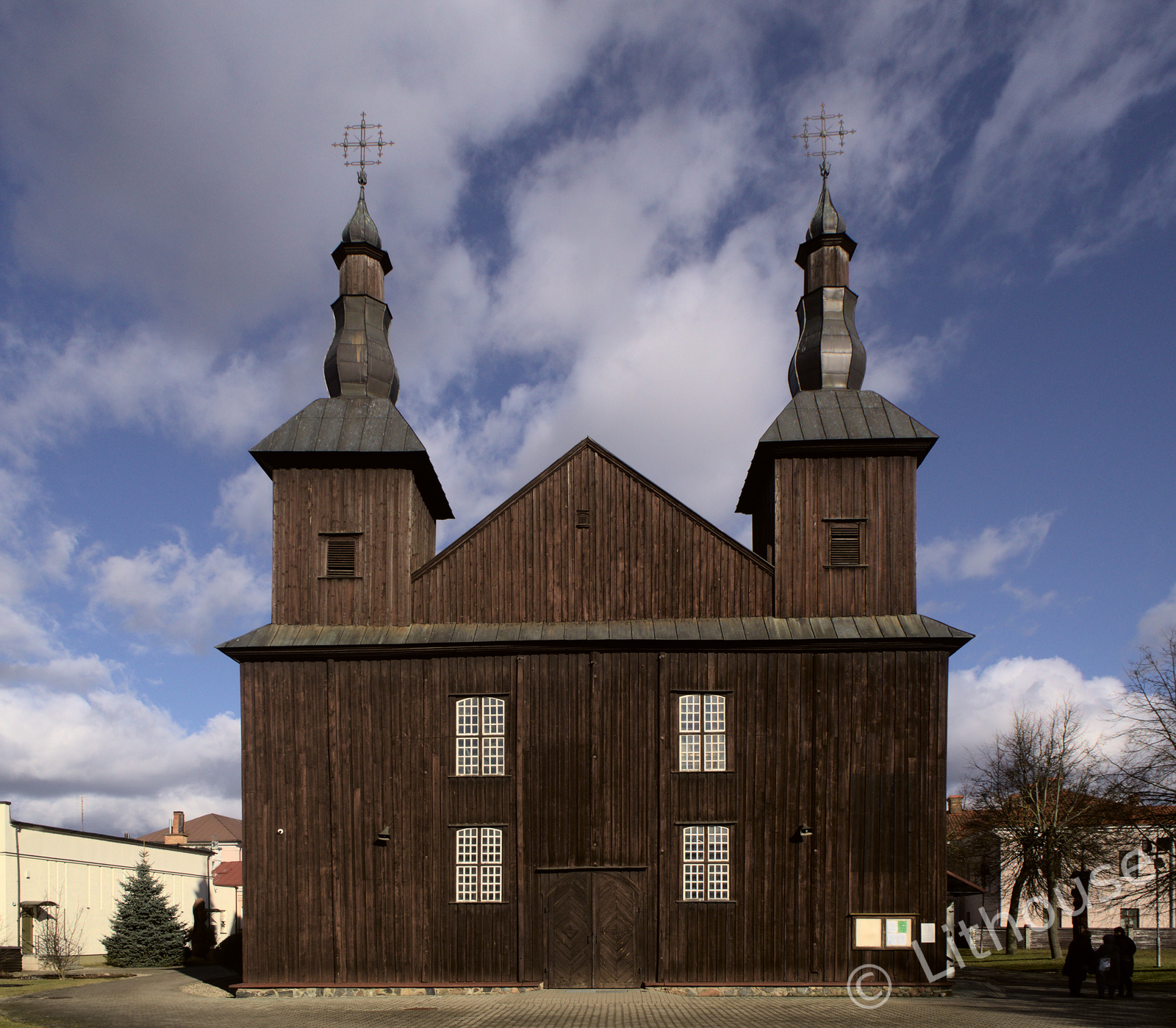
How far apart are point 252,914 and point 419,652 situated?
6.74m

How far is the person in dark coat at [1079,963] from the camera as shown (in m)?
21.3

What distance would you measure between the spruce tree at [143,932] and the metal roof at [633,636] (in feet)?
50.6

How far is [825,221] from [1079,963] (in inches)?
736

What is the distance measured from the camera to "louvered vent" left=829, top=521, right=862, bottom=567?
22.9m

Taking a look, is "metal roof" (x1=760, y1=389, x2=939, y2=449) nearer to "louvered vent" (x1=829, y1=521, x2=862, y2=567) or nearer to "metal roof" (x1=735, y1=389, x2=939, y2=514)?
"metal roof" (x1=735, y1=389, x2=939, y2=514)

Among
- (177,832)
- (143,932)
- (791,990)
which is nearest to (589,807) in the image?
(791,990)

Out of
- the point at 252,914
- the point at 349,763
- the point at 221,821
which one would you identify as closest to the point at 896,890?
the point at 349,763

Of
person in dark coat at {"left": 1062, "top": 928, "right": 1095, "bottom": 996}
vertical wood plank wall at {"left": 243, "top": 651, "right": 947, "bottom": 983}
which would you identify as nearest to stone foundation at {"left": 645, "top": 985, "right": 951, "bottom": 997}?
vertical wood plank wall at {"left": 243, "top": 651, "right": 947, "bottom": 983}

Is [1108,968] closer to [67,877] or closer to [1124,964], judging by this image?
[1124,964]

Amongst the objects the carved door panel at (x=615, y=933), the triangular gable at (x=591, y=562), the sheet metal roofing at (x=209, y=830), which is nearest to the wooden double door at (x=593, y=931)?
the carved door panel at (x=615, y=933)

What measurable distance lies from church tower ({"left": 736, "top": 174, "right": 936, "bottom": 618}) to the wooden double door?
23.5 ft

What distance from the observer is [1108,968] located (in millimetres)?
20656

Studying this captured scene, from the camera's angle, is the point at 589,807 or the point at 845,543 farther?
the point at 845,543

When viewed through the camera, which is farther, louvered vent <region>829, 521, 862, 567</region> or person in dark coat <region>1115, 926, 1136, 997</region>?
louvered vent <region>829, 521, 862, 567</region>
